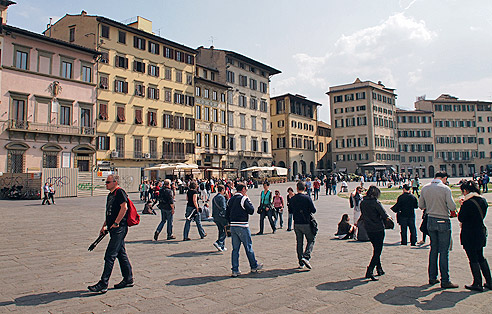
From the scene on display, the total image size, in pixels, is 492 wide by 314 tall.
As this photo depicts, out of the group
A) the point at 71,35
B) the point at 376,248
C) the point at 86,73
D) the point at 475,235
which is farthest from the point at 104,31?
the point at 475,235

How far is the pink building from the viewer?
30.4 metres

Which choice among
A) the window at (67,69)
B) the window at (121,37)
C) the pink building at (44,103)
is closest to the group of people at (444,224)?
the pink building at (44,103)

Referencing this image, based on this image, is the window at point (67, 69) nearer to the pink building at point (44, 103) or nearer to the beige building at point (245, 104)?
the pink building at point (44, 103)

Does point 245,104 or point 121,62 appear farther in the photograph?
point 245,104

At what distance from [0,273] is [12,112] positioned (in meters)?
28.5

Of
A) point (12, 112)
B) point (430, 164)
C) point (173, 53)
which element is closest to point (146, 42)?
point (173, 53)

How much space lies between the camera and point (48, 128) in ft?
→ 107

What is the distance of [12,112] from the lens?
30719mm

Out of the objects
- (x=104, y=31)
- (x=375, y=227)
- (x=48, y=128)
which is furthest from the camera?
(x=104, y=31)

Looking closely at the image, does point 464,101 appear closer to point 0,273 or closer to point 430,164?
point 430,164

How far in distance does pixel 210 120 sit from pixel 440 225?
4469cm

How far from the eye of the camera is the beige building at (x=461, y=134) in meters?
80.1

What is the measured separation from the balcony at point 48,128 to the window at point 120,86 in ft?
17.5

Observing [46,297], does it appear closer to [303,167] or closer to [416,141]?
[303,167]
